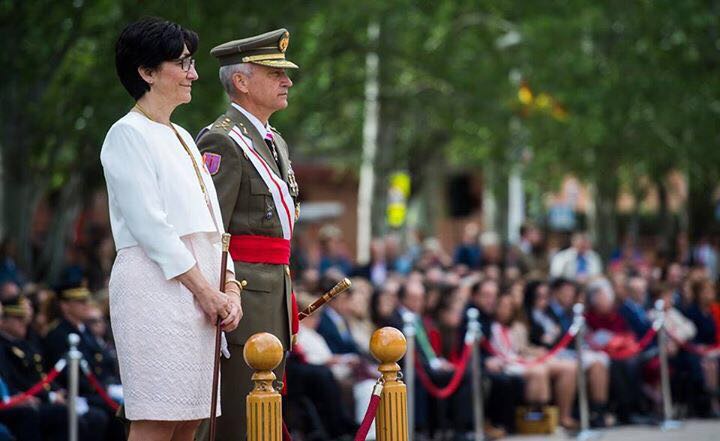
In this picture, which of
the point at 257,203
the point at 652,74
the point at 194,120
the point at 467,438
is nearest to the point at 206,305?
the point at 257,203

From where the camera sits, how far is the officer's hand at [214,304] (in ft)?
18.1

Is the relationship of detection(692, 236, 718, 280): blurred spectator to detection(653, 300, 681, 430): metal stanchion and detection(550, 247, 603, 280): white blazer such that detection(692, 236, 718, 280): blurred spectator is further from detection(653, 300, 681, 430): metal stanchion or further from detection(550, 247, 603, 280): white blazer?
detection(653, 300, 681, 430): metal stanchion

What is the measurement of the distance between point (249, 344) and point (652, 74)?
778 inches

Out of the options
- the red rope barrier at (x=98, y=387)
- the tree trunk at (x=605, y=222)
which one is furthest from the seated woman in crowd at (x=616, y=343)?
the tree trunk at (x=605, y=222)

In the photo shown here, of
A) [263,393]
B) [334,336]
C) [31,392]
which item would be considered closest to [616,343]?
[334,336]

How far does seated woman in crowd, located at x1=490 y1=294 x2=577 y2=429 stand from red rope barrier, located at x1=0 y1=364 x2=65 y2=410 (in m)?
5.17

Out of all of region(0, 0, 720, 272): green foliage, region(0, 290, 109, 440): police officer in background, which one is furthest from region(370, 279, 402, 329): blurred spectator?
region(0, 0, 720, 272): green foliage

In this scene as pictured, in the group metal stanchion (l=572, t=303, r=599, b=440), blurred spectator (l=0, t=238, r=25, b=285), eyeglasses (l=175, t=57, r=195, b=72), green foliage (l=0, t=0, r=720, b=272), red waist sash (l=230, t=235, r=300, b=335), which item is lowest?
metal stanchion (l=572, t=303, r=599, b=440)

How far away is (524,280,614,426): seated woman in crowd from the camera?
50.0 ft

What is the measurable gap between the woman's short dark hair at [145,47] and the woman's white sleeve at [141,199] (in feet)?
0.95

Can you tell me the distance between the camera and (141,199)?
550 cm

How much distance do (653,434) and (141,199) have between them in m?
9.92

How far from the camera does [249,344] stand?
18.8 ft

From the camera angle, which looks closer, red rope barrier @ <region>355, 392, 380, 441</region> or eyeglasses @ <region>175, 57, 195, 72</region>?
eyeglasses @ <region>175, 57, 195, 72</region>
